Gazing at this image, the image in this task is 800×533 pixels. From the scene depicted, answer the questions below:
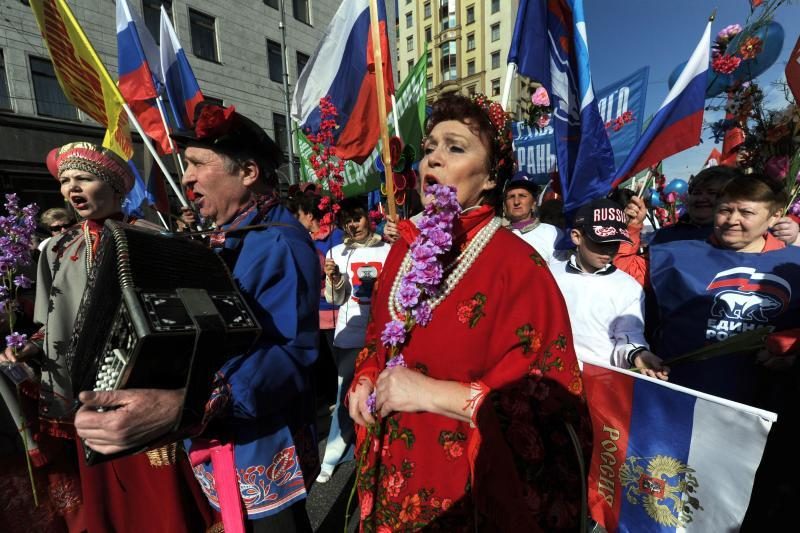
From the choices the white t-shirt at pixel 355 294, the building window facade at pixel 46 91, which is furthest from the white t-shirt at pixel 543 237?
the building window facade at pixel 46 91

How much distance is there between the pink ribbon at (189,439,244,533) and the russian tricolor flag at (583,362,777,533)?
1.79m

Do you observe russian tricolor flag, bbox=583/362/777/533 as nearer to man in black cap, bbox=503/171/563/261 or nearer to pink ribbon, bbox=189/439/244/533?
pink ribbon, bbox=189/439/244/533

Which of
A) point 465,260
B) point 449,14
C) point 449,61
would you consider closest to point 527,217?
point 465,260

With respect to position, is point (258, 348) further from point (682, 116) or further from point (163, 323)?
point (682, 116)

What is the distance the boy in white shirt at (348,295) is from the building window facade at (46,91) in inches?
537

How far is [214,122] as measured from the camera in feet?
5.27

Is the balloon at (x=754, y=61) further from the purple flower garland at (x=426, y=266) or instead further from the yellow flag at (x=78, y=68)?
the yellow flag at (x=78, y=68)

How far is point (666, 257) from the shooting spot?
2672 mm

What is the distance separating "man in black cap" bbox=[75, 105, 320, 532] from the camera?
146 cm

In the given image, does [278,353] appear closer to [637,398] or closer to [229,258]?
[229,258]

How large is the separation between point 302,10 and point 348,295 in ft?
71.6

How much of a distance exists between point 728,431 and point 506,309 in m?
1.16

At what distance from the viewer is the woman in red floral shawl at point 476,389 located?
4.08 feet

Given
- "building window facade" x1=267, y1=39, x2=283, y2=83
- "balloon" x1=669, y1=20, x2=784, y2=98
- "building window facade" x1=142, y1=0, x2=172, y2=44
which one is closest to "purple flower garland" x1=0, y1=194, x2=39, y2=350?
"balloon" x1=669, y1=20, x2=784, y2=98
